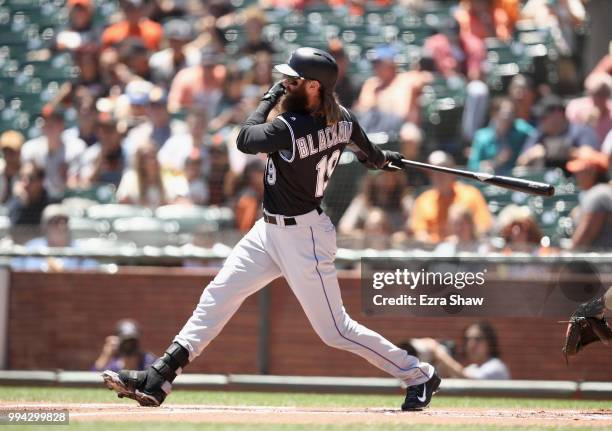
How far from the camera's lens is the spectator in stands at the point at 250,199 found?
10.2 m

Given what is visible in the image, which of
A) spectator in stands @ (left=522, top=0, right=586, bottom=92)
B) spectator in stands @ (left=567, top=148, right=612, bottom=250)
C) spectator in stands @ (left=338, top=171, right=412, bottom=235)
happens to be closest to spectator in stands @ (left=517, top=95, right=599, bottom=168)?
spectator in stands @ (left=567, top=148, right=612, bottom=250)

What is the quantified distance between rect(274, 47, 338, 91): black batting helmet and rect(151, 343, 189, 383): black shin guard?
1488 millimetres

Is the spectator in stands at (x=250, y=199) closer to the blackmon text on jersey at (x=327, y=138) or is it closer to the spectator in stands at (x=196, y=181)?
the spectator in stands at (x=196, y=181)

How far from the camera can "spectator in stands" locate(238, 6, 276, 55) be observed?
509 inches

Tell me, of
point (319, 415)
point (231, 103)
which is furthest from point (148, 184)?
point (319, 415)

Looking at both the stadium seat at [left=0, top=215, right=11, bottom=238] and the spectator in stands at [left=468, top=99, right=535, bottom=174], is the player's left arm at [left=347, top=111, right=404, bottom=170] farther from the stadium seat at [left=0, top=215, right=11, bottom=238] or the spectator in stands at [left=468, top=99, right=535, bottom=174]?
the stadium seat at [left=0, top=215, right=11, bottom=238]


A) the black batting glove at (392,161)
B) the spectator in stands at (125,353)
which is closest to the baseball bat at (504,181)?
the black batting glove at (392,161)

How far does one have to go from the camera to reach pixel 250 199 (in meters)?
10.3

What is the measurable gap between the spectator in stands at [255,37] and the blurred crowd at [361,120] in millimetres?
16

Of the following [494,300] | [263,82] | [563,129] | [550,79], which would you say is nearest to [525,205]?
[563,129]

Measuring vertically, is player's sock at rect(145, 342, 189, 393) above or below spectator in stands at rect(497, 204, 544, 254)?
above

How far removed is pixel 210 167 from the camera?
35.7 ft

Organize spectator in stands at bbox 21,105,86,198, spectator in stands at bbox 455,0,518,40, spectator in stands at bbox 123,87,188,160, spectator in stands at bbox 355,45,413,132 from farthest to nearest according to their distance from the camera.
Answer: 1. spectator in stands at bbox 455,0,518,40
2. spectator in stands at bbox 21,105,86,198
3. spectator in stands at bbox 123,87,188,160
4. spectator in stands at bbox 355,45,413,132

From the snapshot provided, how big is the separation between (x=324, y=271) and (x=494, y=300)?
8.88 feet
